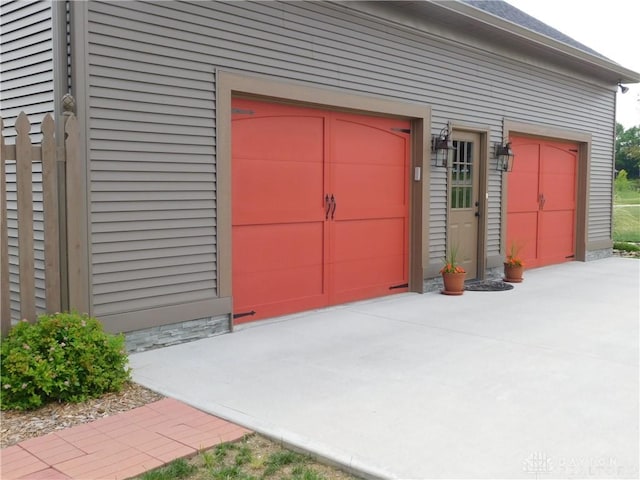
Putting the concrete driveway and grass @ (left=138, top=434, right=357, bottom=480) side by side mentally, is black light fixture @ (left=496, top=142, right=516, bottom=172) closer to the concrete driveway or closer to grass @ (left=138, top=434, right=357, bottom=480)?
the concrete driveway

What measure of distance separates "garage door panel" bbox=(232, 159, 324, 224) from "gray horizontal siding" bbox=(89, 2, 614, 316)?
0.45 meters

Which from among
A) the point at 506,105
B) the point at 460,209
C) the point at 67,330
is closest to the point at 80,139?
the point at 67,330

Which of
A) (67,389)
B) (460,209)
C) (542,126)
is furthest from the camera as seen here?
(542,126)

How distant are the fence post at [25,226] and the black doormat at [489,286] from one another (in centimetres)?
525

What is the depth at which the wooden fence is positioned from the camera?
3695 millimetres

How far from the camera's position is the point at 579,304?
22.1 feet

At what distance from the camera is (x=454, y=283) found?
724cm

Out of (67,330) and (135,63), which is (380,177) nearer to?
(135,63)

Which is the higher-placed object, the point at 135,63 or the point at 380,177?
the point at 135,63

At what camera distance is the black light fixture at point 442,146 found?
286 inches

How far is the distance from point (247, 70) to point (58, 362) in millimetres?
2897

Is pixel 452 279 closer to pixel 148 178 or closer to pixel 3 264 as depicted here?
pixel 148 178

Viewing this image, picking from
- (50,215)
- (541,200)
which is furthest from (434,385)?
(541,200)

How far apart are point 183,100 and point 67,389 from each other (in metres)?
2.35
